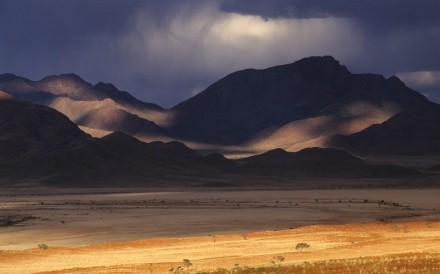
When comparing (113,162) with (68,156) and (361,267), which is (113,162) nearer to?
(68,156)

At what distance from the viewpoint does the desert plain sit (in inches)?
1377

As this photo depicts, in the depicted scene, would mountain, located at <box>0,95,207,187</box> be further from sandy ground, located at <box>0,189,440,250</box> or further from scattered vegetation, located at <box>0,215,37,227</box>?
scattered vegetation, located at <box>0,215,37,227</box>

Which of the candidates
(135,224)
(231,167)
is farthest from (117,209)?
(231,167)

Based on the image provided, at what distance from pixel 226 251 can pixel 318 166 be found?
471 ft

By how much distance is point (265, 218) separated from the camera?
71.2 metres

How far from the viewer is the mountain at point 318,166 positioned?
172125mm

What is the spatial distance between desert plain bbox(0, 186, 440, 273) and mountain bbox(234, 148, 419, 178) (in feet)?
213

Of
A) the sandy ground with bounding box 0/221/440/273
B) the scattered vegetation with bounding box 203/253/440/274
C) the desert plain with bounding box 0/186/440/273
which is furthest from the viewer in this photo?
the sandy ground with bounding box 0/221/440/273

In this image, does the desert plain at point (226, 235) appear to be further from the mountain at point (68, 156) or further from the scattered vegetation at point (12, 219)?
the mountain at point (68, 156)

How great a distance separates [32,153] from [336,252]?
13636cm

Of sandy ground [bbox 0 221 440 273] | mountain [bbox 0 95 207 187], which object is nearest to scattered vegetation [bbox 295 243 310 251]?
sandy ground [bbox 0 221 440 273]

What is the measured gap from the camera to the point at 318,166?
604 feet

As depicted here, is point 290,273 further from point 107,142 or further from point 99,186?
point 107,142

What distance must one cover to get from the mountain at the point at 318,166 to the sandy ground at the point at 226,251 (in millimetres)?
120629
